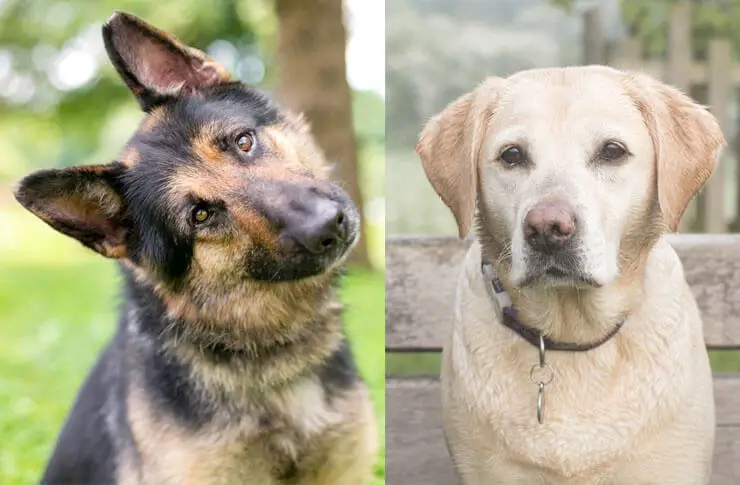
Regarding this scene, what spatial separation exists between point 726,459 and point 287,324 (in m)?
1.05

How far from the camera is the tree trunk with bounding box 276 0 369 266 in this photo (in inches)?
111

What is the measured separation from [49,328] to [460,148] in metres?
2.30

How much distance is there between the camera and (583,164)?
148 cm

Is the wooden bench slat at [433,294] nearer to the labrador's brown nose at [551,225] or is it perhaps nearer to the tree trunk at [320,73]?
the labrador's brown nose at [551,225]

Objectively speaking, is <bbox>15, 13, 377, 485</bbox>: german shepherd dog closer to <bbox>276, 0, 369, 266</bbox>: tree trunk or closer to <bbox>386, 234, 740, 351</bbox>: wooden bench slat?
<bbox>386, 234, 740, 351</bbox>: wooden bench slat

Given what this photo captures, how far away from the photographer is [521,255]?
1499 millimetres

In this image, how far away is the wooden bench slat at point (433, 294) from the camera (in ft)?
6.21

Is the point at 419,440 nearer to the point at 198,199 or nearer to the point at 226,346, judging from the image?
the point at 226,346

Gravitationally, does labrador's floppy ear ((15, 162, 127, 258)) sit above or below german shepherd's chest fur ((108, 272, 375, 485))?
above

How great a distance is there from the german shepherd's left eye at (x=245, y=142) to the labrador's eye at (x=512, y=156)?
1.62 ft

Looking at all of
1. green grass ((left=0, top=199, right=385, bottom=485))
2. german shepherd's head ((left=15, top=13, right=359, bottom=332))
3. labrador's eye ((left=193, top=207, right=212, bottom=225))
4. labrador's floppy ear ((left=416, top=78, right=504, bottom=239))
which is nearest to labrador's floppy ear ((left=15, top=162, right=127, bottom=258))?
german shepherd's head ((left=15, top=13, right=359, bottom=332))

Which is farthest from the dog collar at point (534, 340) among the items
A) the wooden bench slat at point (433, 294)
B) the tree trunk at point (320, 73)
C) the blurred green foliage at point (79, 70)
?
the tree trunk at point (320, 73)

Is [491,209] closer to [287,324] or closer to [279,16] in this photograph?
[287,324]

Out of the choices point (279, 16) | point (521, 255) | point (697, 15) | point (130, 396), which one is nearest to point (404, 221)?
point (521, 255)
